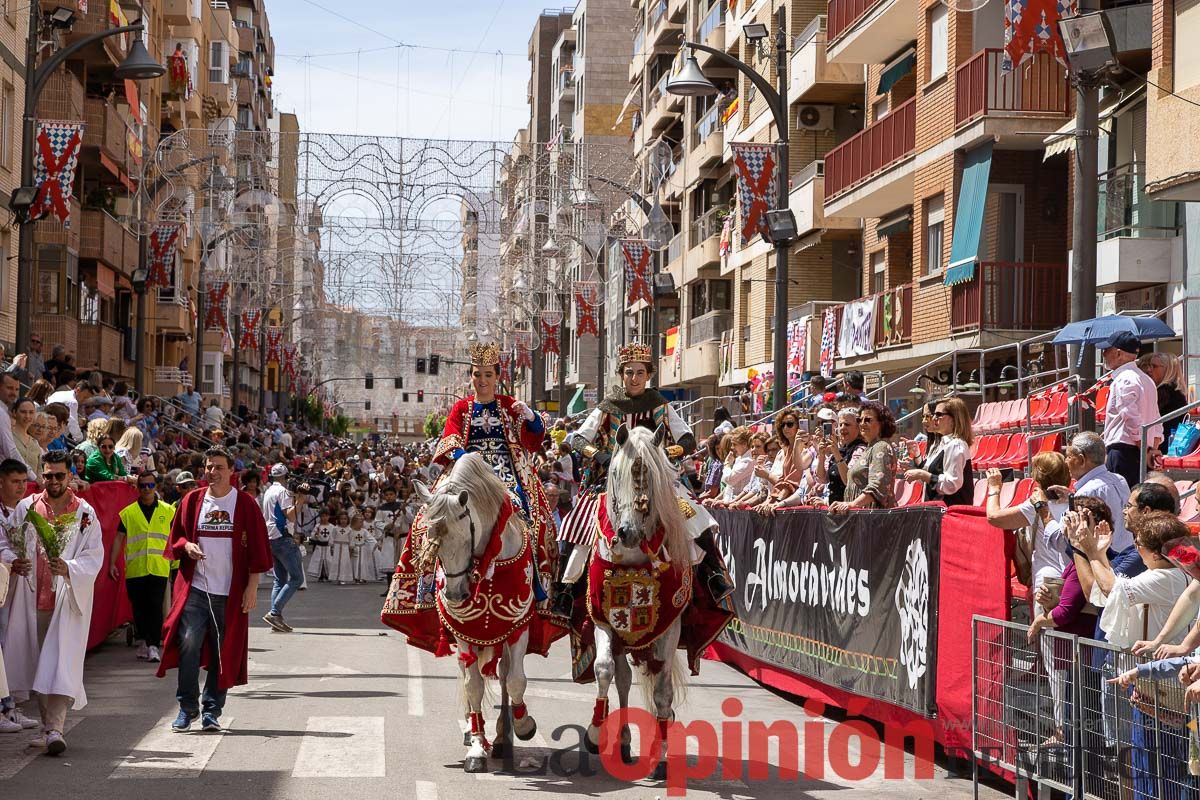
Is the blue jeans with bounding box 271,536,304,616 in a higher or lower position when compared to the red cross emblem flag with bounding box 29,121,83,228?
lower

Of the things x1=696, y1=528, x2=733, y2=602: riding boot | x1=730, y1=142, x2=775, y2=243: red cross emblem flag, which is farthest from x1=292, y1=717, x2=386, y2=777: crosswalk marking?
x1=730, y1=142, x2=775, y2=243: red cross emblem flag

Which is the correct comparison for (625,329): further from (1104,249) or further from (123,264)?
(1104,249)

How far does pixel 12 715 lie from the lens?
10.9 metres

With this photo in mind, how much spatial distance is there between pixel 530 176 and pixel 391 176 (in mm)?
4019

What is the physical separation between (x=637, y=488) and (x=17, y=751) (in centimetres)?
420

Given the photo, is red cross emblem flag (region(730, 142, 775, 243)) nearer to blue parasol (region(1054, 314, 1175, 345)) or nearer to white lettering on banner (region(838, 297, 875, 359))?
white lettering on banner (region(838, 297, 875, 359))

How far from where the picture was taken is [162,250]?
121ft

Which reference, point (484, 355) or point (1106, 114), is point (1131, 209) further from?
point (484, 355)

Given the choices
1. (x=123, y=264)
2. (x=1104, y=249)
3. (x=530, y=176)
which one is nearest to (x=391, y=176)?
(x=530, y=176)

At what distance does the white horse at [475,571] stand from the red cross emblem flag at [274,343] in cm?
6144

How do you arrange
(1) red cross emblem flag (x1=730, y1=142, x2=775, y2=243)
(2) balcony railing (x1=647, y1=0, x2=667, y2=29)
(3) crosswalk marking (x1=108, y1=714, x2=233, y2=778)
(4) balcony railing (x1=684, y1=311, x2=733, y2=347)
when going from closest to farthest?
(3) crosswalk marking (x1=108, y1=714, x2=233, y2=778)
(1) red cross emblem flag (x1=730, y1=142, x2=775, y2=243)
(4) balcony railing (x1=684, y1=311, x2=733, y2=347)
(2) balcony railing (x1=647, y1=0, x2=667, y2=29)

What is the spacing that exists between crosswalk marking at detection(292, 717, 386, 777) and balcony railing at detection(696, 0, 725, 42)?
38.9 metres

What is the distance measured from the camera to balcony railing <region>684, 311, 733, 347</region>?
47.3 metres

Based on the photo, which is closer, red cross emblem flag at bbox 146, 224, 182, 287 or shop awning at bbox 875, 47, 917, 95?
shop awning at bbox 875, 47, 917, 95
